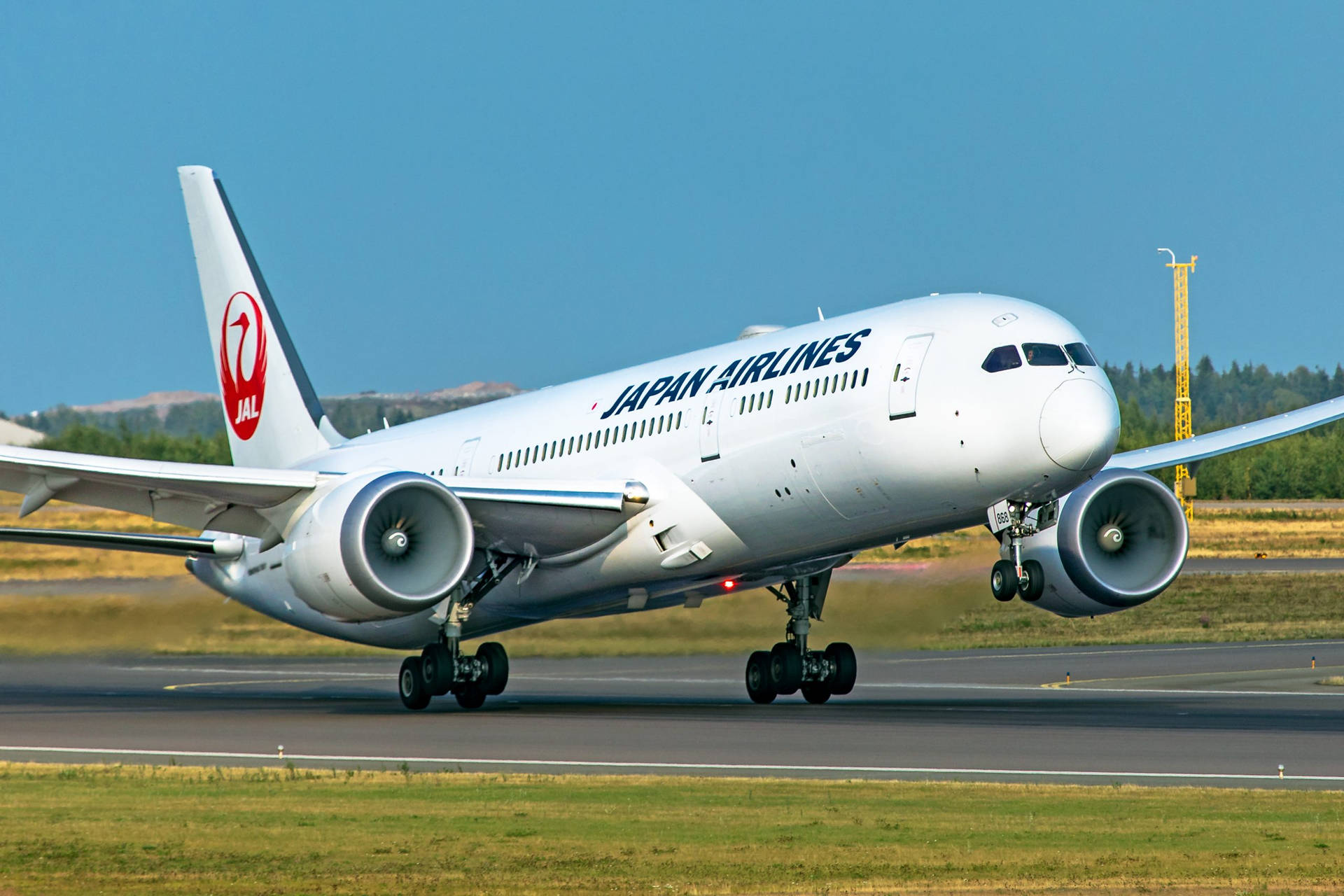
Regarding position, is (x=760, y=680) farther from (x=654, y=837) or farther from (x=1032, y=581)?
(x=654, y=837)

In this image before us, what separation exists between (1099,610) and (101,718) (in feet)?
57.1

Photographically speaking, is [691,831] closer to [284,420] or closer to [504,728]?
[504,728]

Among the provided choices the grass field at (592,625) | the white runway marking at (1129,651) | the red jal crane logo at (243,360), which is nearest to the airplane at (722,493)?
the grass field at (592,625)

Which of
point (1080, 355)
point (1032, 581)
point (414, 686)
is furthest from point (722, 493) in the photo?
point (414, 686)

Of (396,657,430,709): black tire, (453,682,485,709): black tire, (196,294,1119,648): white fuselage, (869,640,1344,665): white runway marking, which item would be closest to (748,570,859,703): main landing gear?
(196,294,1119,648): white fuselage

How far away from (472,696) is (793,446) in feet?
27.2

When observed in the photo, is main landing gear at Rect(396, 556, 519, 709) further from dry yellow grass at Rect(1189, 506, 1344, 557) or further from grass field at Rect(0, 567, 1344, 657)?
dry yellow grass at Rect(1189, 506, 1344, 557)

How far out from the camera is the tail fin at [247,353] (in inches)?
1527

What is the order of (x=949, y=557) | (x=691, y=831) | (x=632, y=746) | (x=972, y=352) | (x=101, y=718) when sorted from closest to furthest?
(x=691, y=831) < (x=632, y=746) < (x=972, y=352) < (x=101, y=718) < (x=949, y=557)

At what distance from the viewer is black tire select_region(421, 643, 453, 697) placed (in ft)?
98.7

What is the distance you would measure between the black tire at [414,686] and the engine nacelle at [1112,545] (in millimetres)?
11014

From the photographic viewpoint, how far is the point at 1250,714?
2647 centimetres

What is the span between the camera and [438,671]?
1185 inches

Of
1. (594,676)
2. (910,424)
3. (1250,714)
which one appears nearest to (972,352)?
(910,424)
